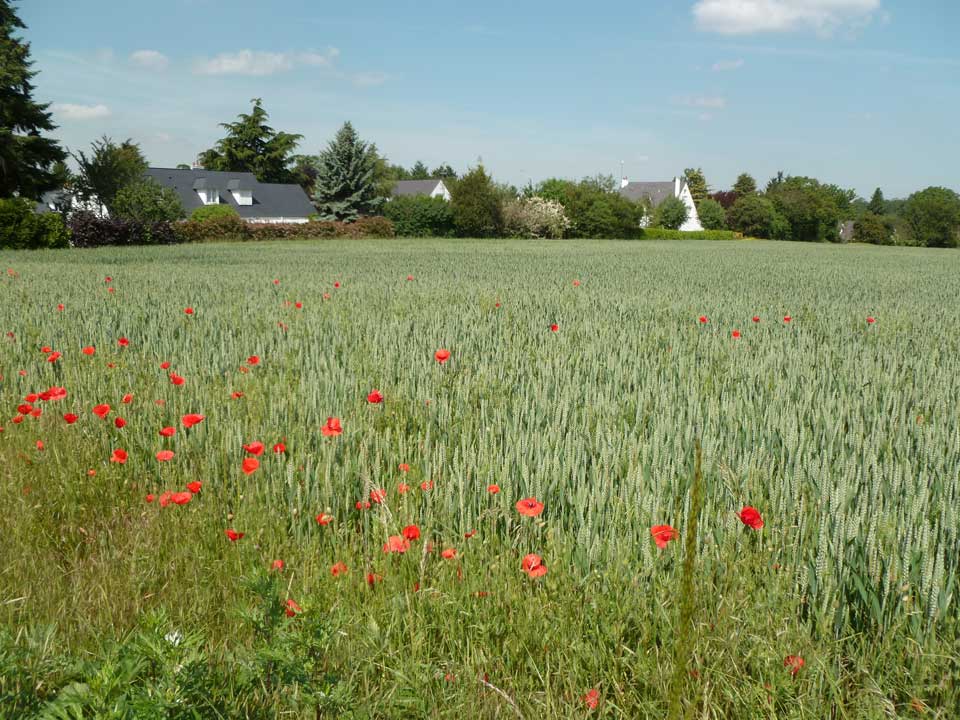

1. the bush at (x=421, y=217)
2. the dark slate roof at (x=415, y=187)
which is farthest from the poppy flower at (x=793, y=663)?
the dark slate roof at (x=415, y=187)

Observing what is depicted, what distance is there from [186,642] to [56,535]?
183cm

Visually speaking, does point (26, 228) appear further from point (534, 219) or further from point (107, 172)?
point (534, 219)

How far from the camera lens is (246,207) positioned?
68188mm

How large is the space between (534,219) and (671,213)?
25333 mm

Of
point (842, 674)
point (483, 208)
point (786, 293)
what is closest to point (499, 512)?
point (842, 674)

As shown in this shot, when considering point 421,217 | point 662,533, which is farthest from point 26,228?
point 662,533

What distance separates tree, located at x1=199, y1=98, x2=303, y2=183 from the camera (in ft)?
262

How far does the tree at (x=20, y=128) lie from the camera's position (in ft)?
117

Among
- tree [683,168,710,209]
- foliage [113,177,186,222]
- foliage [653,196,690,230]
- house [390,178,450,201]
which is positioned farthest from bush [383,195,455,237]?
tree [683,168,710,209]

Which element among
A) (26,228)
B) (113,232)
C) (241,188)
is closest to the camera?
(26,228)

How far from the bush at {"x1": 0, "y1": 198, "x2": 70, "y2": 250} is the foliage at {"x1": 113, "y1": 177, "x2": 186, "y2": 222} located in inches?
397

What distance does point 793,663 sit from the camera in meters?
1.84

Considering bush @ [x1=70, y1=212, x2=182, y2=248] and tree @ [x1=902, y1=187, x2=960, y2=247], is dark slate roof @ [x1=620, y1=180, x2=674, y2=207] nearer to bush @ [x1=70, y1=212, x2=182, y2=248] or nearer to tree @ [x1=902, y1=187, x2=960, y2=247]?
tree @ [x1=902, y1=187, x2=960, y2=247]

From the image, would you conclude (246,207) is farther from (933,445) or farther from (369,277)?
(933,445)
